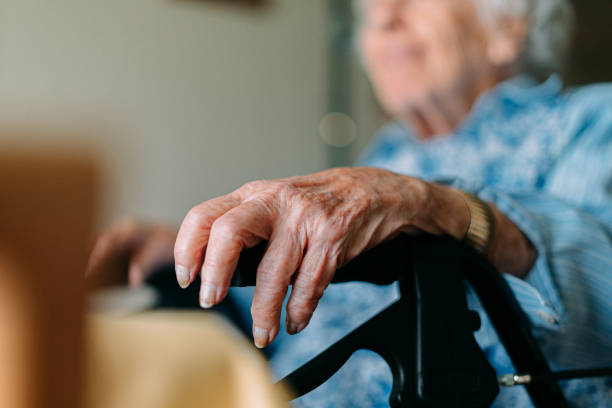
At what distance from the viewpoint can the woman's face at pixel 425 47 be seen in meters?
1.07

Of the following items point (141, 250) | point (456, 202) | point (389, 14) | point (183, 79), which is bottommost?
point (141, 250)

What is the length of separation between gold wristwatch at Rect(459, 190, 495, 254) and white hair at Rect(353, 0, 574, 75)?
0.73m

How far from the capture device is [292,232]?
0.33 meters

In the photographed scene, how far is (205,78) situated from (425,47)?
0.82 metres

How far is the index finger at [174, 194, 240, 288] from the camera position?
1.01ft

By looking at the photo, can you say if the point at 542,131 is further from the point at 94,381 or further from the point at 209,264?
the point at 94,381

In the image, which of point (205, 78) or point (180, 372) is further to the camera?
point (205, 78)

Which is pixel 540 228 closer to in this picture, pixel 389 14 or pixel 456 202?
pixel 456 202

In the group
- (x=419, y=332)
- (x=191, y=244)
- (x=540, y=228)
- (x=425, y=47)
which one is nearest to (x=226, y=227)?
(x=191, y=244)

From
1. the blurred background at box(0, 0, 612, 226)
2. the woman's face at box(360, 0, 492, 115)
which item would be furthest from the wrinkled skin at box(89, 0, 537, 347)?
the blurred background at box(0, 0, 612, 226)

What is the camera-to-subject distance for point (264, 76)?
5.73ft

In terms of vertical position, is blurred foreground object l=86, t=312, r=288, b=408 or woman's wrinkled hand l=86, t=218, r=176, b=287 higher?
blurred foreground object l=86, t=312, r=288, b=408

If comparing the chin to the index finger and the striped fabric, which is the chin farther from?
the index finger

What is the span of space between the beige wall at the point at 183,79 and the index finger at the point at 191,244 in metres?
1.12
